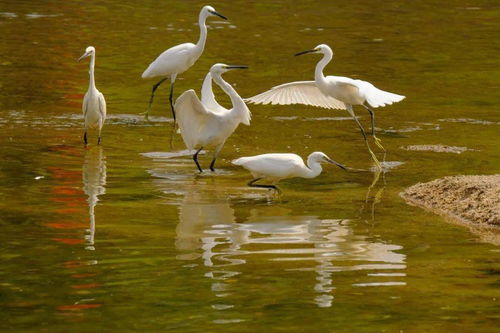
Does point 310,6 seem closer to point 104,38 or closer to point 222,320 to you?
point 104,38

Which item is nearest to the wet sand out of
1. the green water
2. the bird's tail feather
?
the green water

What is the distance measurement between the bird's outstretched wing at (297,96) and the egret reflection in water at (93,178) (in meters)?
1.99

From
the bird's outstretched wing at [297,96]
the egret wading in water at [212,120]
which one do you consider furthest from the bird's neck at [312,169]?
the bird's outstretched wing at [297,96]

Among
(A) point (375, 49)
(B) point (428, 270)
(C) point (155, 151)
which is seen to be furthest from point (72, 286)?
(A) point (375, 49)

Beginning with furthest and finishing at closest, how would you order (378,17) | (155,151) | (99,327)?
(378,17)
(155,151)
(99,327)

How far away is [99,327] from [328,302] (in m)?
1.65

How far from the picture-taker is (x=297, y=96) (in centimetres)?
1460

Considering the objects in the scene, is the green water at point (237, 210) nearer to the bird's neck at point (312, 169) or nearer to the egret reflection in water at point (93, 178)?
the egret reflection in water at point (93, 178)

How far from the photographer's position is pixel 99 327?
7398 mm

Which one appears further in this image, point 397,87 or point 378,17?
point 378,17

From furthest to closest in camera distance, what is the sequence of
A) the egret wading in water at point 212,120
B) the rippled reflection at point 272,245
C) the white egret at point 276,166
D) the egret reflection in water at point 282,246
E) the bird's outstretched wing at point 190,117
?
the egret wading in water at point 212,120 < the bird's outstretched wing at point 190,117 < the white egret at point 276,166 < the egret reflection in water at point 282,246 < the rippled reflection at point 272,245

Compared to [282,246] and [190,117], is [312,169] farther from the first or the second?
[282,246]

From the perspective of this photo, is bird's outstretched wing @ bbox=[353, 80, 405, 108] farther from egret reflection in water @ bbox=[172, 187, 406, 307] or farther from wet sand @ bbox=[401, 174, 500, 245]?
egret reflection in water @ bbox=[172, 187, 406, 307]

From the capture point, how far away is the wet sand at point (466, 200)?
1055 cm
